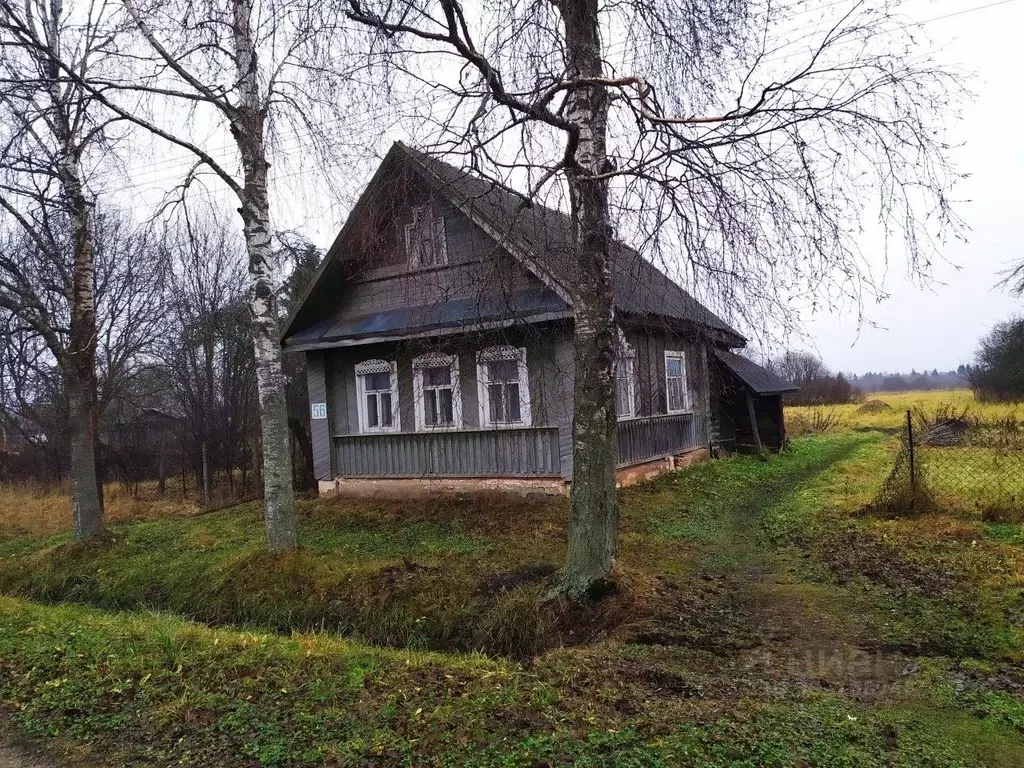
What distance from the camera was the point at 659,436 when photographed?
48.0 ft

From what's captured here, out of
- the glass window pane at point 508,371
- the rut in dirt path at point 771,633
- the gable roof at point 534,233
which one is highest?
the gable roof at point 534,233

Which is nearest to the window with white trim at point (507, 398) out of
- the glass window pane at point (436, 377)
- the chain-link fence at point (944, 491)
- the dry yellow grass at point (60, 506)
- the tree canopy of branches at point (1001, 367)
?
the glass window pane at point (436, 377)

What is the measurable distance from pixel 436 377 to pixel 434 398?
1.37 ft

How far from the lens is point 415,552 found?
31.3ft

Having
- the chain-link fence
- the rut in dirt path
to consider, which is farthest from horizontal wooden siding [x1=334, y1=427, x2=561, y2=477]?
the chain-link fence

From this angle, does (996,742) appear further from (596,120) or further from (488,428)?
(488,428)

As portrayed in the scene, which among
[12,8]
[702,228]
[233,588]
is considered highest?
[12,8]

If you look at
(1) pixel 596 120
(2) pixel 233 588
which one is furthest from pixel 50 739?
(1) pixel 596 120

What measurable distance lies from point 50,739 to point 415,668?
2.29 metres

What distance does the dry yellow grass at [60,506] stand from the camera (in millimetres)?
15641

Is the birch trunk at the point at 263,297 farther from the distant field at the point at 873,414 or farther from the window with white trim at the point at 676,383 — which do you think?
the distant field at the point at 873,414

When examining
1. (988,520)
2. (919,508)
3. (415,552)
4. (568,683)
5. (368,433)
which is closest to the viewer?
(568,683)

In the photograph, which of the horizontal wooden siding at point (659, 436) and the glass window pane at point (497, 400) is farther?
the horizontal wooden siding at point (659, 436)

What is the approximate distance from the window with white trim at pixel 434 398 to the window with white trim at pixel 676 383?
4992mm
